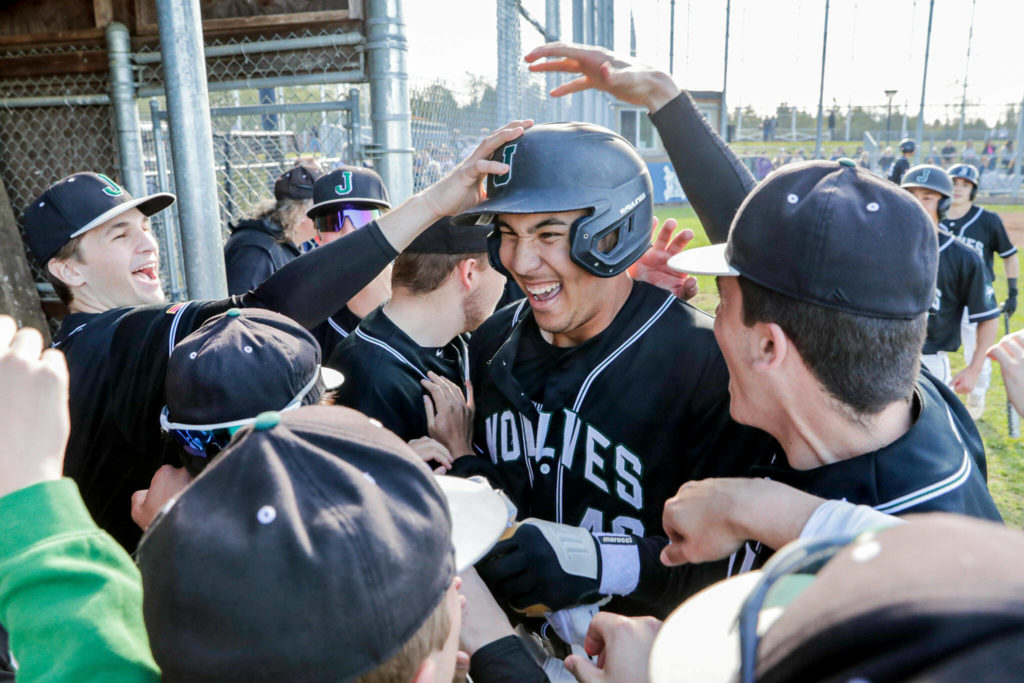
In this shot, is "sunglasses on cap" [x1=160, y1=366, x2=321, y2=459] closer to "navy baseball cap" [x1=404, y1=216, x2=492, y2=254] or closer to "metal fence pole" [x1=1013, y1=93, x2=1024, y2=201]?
"navy baseball cap" [x1=404, y1=216, x2=492, y2=254]

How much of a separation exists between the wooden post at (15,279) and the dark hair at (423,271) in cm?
358

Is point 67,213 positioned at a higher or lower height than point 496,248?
higher

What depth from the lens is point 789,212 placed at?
1.64 m

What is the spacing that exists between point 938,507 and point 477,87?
5815mm

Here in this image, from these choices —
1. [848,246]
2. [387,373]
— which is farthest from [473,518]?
[387,373]

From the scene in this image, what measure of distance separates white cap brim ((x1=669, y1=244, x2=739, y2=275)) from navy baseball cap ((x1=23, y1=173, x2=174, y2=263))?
2213 mm

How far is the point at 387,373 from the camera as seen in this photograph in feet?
9.37

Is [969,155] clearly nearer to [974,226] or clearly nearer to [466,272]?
[974,226]

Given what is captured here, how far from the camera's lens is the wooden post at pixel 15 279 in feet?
16.8

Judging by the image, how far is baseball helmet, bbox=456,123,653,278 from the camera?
2355 millimetres

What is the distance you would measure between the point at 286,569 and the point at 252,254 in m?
4.86

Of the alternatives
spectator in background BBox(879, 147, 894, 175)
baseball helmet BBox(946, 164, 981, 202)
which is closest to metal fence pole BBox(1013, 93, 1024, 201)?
spectator in background BBox(879, 147, 894, 175)

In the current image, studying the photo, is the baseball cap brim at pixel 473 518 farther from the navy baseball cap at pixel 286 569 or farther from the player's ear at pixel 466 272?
the player's ear at pixel 466 272

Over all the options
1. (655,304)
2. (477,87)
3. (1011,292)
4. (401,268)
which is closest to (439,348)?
(401,268)
